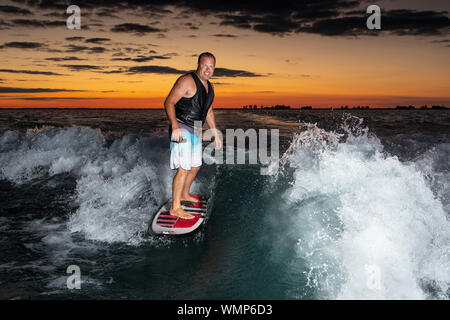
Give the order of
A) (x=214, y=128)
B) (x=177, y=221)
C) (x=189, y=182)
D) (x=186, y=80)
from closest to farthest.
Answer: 1. (x=186, y=80)
2. (x=177, y=221)
3. (x=214, y=128)
4. (x=189, y=182)

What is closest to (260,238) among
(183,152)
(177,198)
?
(177,198)

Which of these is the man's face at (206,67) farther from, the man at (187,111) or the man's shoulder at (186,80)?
the man's shoulder at (186,80)

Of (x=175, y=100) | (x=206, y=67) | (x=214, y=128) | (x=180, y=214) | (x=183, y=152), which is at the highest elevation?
(x=206, y=67)

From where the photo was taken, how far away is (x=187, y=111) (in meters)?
5.11

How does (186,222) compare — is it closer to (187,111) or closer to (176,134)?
(176,134)

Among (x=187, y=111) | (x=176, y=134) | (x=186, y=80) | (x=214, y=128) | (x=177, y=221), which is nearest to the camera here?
(x=176, y=134)

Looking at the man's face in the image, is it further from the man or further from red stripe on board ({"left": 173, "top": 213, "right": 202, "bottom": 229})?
red stripe on board ({"left": 173, "top": 213, "right": 202, "bottom": 229})

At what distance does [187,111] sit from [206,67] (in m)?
0.78

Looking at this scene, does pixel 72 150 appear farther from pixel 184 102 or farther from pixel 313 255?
pixel 313 255

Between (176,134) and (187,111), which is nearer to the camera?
(176,134)

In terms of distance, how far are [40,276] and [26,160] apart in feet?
29.7

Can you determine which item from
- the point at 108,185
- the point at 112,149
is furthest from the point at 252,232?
the point at 112,149

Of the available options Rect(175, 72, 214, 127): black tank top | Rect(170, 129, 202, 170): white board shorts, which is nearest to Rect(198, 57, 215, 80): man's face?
Rect(175, 72, 214, 127): black tank top
